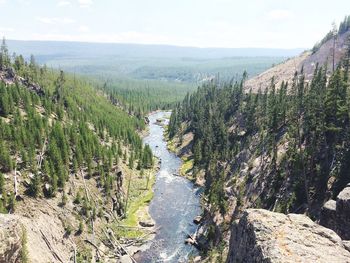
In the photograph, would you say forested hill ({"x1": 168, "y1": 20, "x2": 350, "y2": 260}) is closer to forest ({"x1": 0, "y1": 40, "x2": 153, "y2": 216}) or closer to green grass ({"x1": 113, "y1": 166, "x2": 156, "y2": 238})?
green grass ({"x1": 113, "y1": 166, "x2": 156, "y2": 238})

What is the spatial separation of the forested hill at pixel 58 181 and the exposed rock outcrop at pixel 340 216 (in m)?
41.9

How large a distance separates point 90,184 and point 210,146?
197 ft

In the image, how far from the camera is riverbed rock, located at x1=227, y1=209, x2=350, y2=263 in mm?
23781

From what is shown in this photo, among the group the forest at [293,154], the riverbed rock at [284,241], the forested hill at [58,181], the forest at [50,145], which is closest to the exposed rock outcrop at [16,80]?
the forest at [50,145]

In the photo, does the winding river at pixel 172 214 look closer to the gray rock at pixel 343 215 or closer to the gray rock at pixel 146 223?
the gray rock at pixel 146 223

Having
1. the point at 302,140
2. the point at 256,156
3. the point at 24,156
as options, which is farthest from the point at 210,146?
the point at 24,156

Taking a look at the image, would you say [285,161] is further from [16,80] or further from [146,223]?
[16,80]

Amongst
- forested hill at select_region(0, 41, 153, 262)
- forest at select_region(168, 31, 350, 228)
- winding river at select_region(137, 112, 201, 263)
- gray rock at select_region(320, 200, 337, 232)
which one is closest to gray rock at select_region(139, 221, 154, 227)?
winding river at select_region(137, 112, 201, 263)

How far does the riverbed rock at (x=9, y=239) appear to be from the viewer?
35.4 meters

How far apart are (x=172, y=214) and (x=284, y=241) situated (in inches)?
3222

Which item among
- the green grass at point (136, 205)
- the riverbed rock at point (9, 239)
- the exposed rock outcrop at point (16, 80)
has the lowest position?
the green grass at point (136, 205)

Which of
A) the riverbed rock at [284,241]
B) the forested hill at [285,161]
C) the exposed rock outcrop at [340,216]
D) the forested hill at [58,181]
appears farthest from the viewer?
the forested hill at [285,161]

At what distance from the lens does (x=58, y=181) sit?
3629 inches

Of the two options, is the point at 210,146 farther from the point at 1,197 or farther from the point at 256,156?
the point at 1,197
